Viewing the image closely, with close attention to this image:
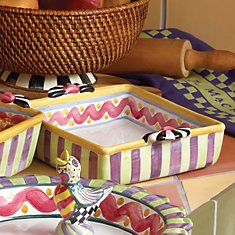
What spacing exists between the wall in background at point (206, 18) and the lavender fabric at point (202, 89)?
0.06 metres

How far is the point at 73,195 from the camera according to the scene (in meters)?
0.63

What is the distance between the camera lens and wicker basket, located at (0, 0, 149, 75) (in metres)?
0.94

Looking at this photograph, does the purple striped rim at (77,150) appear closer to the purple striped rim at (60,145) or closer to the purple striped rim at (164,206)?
the purple striped rim at (60,145)

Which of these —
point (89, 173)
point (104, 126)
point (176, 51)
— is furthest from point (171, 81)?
point (89, 173)

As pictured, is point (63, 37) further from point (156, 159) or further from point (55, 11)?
point (156, 159)

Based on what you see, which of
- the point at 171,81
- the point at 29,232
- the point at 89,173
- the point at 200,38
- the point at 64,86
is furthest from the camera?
the point at 200,38

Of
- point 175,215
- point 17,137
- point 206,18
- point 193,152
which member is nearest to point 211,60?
point 206,18

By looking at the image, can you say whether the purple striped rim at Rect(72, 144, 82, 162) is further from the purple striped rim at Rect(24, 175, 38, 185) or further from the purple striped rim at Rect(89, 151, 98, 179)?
the purple striped rim at Rect(24, 175, 38, 185)

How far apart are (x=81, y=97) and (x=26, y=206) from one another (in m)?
0.27

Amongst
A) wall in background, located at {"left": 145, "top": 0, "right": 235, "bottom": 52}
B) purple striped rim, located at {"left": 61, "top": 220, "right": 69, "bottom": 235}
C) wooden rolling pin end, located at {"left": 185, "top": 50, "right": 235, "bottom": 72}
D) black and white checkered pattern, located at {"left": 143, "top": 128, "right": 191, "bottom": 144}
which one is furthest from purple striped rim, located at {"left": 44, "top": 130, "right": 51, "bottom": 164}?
wall in background, located at {"left": 145, "top": 0, "right": 235, "bottom": 52}

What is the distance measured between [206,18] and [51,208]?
64 cm

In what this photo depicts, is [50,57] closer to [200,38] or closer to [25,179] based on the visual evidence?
[25,179]

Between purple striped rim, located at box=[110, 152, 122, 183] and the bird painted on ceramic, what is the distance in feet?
0.51

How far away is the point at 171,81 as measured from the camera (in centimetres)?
110
